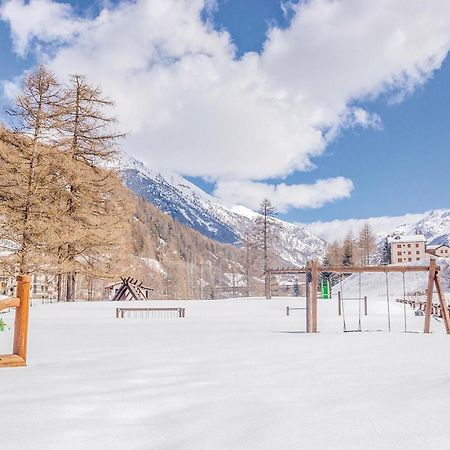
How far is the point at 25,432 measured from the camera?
2543 mm

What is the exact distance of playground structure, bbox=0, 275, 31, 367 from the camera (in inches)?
193

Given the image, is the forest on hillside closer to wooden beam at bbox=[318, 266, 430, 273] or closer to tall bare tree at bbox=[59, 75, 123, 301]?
tall bare tree at bbox=[59, 75, 123, 301]

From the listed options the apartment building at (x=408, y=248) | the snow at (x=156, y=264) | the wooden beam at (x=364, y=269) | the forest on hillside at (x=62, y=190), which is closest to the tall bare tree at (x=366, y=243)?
the apartment building at (x=408, y=248)

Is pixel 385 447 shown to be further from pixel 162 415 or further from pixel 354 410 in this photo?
pixel 162 415

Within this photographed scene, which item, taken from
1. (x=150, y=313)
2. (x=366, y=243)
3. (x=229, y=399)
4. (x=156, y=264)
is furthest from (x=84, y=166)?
(x=156, y=264)

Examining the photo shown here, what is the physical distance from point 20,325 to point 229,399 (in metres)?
3.11

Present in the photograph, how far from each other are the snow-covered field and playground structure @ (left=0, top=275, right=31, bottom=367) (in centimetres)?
19

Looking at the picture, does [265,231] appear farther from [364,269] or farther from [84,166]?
[364,269]

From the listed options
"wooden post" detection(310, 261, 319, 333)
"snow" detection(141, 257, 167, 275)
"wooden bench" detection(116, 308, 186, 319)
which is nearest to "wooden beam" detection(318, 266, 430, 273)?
"wooden post" detection(310, 261, 319, 333)

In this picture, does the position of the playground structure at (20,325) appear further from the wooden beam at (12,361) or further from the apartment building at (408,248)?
the apartment building at (408,248)

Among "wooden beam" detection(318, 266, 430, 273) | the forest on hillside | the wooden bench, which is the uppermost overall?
the forest on hillside

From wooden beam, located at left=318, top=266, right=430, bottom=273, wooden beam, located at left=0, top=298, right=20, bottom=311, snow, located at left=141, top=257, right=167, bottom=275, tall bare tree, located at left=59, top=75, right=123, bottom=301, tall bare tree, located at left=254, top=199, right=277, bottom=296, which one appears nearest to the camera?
wooden beam, located at left=0, top=298, right=20, bottom=311

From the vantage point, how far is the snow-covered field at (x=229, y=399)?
2410 mm

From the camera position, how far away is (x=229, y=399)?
327cm
